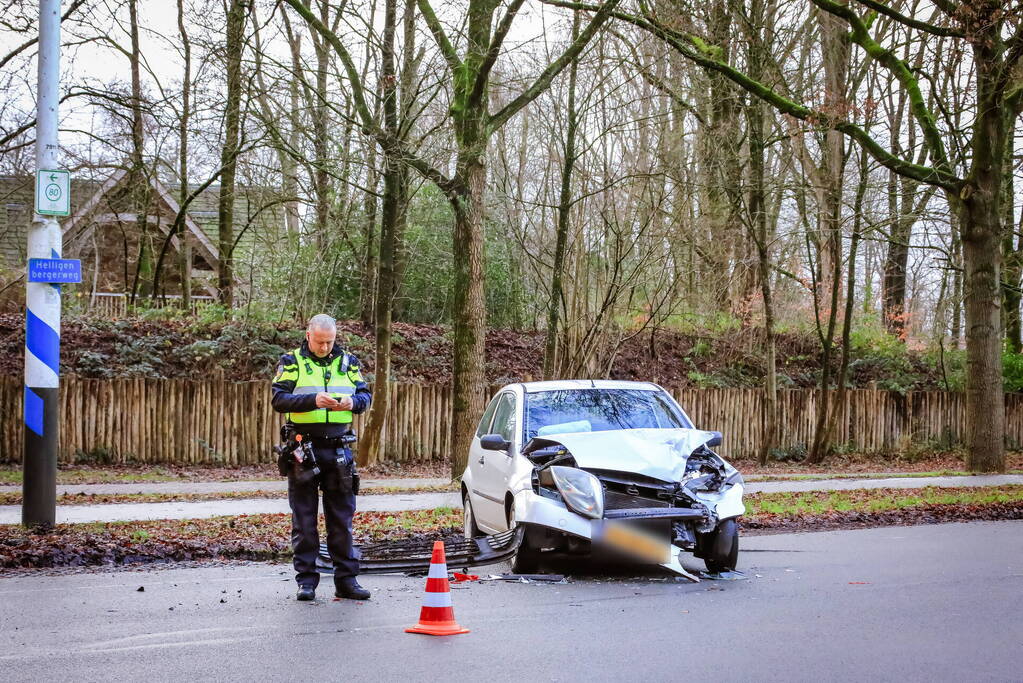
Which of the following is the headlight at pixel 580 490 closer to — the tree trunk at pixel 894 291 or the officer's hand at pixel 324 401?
the officer's hand at pixel 324 401

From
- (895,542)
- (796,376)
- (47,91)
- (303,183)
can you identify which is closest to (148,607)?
(47,91)

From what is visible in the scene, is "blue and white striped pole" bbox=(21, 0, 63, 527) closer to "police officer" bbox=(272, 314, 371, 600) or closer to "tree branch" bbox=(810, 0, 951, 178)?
"police officer" bbox=(272, 314, 371, 600)

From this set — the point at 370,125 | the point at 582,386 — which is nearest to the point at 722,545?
the point at 582,386

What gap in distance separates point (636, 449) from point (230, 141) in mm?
15713

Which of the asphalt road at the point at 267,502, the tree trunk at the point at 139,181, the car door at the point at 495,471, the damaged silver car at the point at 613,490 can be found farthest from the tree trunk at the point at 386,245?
the damaged silver car at the point at 613,490

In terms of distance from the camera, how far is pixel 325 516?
8812mm

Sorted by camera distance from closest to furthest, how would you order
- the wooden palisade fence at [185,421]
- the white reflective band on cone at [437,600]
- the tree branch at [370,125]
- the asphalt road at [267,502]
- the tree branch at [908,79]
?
the white reflective band on cone at [437,600]
the asphalt road at [267,502]
the tree branch at [370,125]
the tree branch at [908,79]
the wooden palisade fence at [185,421]

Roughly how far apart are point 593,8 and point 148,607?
43.4ft

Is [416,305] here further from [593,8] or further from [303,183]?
[593,8]

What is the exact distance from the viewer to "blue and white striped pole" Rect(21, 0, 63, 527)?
1188cm

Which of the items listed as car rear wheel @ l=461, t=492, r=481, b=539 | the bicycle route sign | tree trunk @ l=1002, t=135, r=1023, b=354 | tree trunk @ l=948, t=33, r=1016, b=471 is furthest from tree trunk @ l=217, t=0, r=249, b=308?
tree trunk @ l=1002, t=135, r=1023, b=354

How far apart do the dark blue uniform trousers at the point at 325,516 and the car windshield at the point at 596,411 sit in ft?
8.22

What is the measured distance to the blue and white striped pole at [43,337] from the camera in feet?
39.0

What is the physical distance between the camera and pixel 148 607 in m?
8.46
